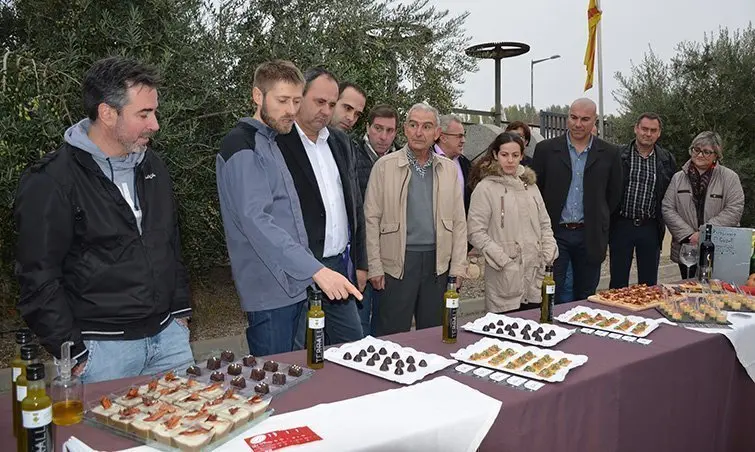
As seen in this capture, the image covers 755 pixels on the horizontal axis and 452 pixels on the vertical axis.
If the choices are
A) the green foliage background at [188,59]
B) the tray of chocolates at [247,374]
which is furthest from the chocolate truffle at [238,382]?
the green foliage background at [188,59]

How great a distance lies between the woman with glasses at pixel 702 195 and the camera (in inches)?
201

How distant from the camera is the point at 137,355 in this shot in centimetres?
226

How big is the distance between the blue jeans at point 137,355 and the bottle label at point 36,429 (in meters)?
0.74

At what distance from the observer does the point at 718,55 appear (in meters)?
13.2

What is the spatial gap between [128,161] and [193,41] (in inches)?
133

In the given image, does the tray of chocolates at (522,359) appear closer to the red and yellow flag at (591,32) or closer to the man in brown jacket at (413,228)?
the man in brown jacket at (413,228)

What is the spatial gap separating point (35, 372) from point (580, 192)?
172 inches

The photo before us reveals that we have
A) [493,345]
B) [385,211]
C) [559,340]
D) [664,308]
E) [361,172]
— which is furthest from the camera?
[361,172]

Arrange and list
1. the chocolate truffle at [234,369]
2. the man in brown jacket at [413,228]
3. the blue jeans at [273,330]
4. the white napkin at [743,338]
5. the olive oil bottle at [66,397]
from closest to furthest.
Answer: the olive oil bottle at [66,397] < the chocolate truffle at [234,369] < the blue jeans at [273,330] < the white napkin at [743,338] < the man in brown jacket at [413,228]

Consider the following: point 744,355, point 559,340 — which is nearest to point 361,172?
point 559,340

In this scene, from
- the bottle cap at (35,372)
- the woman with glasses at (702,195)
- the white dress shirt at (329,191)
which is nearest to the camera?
the bottle cap at (35,372)

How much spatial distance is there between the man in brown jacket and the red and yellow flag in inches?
541

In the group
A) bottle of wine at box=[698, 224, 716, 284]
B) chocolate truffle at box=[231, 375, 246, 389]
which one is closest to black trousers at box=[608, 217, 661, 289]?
bottle of wine at box=[698, 224, 716, 284]

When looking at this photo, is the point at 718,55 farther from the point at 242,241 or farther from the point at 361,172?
the point at 242,241
